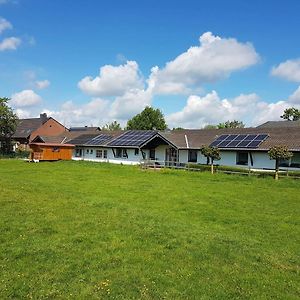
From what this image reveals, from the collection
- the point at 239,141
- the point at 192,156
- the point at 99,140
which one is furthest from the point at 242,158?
the point at 99,140

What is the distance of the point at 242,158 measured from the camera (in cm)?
3744

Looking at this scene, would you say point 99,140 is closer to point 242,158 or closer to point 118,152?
point 118,152

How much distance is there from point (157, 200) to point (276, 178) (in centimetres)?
1523

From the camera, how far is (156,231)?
11.5 meters

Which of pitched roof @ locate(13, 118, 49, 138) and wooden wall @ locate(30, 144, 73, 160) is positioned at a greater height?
pitched roof @ locate(13, 118, 49, 138)

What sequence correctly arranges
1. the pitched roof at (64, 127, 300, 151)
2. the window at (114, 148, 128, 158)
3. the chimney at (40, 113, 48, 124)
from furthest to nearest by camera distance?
1. the chimney at (40, 113, 48, 124)
2. the window at (114, 148, 128, 158)
3. the pitched roof at (64, 127, 300, 151)

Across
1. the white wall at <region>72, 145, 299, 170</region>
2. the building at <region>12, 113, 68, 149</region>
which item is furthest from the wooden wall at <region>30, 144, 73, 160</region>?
the building at <region>12, 113, 68, 149</region>

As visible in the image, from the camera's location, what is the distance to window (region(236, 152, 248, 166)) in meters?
37.1

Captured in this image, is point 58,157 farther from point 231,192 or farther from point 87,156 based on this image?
point 231,192

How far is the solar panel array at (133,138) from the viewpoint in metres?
45.6

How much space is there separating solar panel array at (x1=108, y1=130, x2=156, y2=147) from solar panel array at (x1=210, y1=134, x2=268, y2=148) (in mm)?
8636

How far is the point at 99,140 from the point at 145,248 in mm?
43245

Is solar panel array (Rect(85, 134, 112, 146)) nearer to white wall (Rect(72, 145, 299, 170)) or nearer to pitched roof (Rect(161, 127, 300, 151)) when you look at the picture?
white wall (Rect(72, 145, 299, 170))

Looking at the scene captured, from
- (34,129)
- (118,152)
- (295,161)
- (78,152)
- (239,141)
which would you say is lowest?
(295,161)
